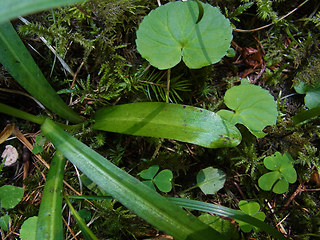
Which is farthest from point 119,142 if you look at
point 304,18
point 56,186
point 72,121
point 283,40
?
point 304,18

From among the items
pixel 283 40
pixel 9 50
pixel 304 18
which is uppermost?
pixel 9 50

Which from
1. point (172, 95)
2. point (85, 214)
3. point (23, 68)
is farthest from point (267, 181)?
point (23, 68)

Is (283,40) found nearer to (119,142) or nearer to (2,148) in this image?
(119,142)

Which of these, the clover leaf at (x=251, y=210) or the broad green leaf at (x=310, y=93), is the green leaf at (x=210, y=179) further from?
the broad green leaf at (x=310, y=93)

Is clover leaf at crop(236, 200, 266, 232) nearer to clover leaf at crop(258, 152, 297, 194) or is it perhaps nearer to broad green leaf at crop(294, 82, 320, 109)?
clover leaf at crop(258, 152, 297, 194)

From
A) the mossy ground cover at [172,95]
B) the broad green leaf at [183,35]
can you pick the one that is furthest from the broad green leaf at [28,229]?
the broad green leaf at [183,35]

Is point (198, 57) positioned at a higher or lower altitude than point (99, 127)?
higher
